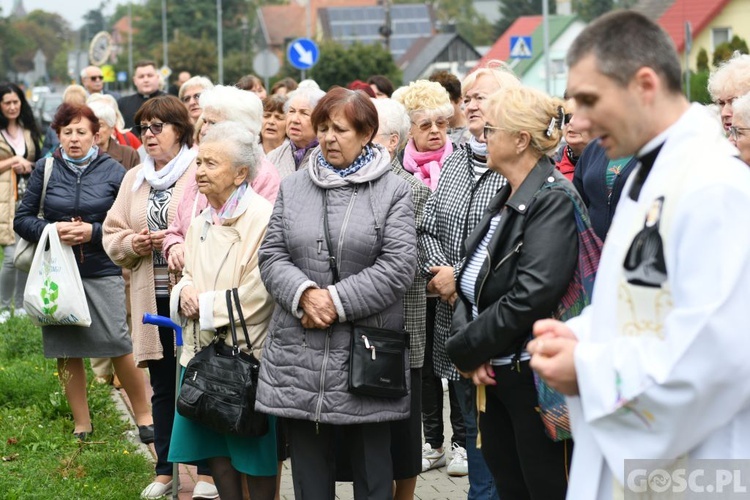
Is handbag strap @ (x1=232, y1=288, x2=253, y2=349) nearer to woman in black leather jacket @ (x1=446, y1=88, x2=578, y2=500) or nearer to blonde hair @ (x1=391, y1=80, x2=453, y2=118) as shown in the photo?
woman in black leather jacket @ (x1=446, y1=88, x2=578, y2=500)

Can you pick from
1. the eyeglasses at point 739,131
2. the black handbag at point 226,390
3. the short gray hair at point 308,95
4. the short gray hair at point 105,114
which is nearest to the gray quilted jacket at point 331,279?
the black handbag at point 226,390

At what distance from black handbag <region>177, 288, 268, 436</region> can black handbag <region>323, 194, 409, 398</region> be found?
0.56 m

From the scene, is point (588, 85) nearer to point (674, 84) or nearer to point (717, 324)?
point (674, 84)

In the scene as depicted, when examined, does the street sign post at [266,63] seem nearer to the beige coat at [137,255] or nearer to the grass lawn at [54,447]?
the grass lawn at [54,447]

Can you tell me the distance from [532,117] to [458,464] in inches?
115

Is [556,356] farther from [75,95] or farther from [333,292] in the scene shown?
[75,95]

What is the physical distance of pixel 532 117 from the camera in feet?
13.9

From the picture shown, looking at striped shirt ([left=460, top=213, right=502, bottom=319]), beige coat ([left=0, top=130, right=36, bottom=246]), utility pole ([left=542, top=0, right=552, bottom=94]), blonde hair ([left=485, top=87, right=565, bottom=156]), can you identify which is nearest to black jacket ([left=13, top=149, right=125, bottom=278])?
striped shirt ([left=460, top=213, right=502, bottom=319])

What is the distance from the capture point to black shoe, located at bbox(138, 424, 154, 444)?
733cm

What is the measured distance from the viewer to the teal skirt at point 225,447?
532cm

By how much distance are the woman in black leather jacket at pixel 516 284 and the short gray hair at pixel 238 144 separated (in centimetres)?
158

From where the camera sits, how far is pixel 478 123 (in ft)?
18.2

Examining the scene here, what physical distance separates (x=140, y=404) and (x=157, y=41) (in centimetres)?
12461

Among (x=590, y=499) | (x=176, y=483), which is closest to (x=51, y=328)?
(x=176, y=483)
